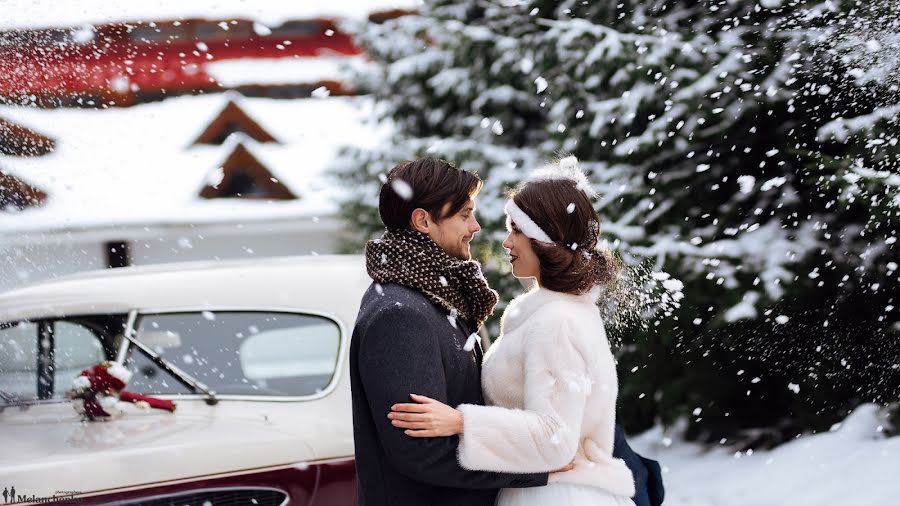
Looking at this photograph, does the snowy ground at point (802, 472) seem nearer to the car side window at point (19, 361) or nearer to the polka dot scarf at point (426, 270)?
the polka dot scarf at point (426, 270)

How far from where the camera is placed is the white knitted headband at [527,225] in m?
2.51

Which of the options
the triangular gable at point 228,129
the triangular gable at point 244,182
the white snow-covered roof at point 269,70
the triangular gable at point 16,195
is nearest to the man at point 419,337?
the triangular gable at point 16,195

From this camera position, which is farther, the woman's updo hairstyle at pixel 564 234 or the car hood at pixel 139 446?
the car hood at pixel 139 446

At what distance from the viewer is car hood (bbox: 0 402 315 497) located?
116 inches

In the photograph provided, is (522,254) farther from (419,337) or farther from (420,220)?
(419,337)

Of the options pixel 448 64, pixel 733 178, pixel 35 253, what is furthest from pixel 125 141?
pixel 733 178

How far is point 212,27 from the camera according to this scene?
32875 millimetres

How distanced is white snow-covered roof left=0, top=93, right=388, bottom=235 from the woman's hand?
59.8 ft

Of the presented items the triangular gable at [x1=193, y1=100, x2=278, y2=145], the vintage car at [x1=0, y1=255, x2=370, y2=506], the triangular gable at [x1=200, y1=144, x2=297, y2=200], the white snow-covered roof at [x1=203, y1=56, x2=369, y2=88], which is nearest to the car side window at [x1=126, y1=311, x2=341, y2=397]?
the vintage car at [x1=0, y1=255, x2=370, y2=506]

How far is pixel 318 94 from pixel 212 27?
234 inches

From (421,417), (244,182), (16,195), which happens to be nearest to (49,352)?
(421,417)

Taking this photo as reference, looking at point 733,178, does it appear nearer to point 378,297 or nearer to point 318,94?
point 378,297

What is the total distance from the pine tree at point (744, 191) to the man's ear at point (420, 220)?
3.28m

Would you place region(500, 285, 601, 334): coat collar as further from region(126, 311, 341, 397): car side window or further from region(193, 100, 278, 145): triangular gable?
region(193, 100, 278, 145): triangular gable
